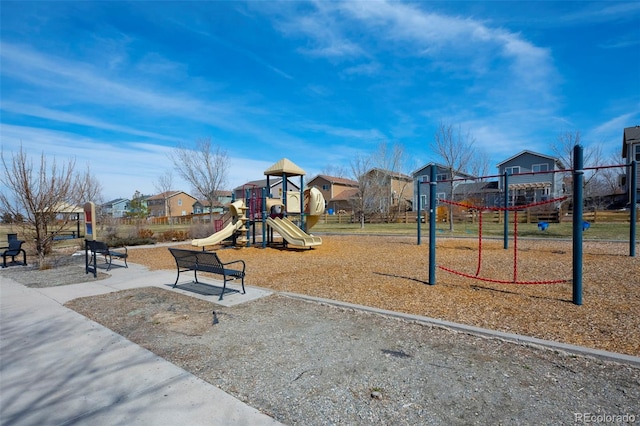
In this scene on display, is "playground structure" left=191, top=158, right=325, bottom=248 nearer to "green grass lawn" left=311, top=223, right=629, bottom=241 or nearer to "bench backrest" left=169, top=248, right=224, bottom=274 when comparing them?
"bench backrest" left=169, top=248, right=224, bottom=274

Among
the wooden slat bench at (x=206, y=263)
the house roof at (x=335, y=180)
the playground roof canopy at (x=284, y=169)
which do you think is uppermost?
the house roof at (x=335, y=180)

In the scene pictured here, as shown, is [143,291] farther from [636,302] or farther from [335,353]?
[636,302]

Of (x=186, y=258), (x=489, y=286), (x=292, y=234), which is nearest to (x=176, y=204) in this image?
(x=292, y=234)

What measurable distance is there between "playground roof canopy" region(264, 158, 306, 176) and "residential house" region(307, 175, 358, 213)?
42305mm

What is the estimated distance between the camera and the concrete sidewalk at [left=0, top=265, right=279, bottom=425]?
2982 millimetres

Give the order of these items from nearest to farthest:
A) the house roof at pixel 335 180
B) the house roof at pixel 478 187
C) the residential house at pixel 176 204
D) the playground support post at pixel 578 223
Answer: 1. the playground support post at pixel 578 223
2. the house roof at pixel 478 187
3. the house roof at pixel 335 180
4. the residential house at pixel 176 204

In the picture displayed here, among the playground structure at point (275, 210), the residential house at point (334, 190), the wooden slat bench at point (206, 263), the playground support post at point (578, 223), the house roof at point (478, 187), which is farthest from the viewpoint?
the residential house at point (334, 190)

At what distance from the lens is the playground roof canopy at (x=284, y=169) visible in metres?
15.8

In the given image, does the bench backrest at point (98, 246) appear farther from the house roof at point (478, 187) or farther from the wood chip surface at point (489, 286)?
the house roof at point (478, 187)

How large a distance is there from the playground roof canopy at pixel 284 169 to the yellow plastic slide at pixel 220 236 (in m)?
2.70

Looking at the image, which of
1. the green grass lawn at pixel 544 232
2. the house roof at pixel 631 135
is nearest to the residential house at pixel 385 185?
the green grass lawn at pixel 544 232

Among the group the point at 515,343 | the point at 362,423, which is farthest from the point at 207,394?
the point at 515,343

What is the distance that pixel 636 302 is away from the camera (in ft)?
19.3

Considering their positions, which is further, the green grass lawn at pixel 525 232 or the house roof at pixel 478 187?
the house roof at pixel 478 187
